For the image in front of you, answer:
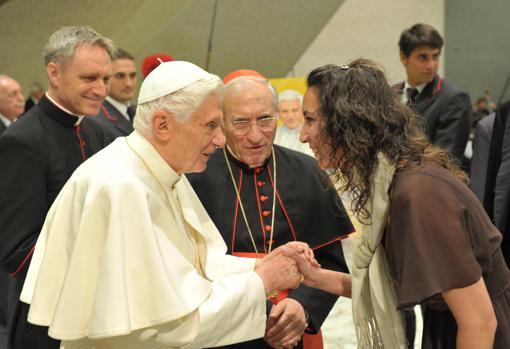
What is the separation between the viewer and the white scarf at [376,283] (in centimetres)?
208

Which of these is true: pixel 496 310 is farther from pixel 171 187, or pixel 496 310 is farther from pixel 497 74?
pixel 497 74

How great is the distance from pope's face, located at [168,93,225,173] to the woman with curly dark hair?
34 cm

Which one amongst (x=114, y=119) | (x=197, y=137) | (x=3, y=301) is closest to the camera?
(x=197, y=137)

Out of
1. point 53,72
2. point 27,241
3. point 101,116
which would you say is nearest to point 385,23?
point 101,116

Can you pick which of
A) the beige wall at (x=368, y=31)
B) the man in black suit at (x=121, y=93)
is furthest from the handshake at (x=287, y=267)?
the beige wall at (x=368, y=31)

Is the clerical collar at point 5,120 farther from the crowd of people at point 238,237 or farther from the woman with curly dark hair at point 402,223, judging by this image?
the woman with curly dark hair at point 402,223

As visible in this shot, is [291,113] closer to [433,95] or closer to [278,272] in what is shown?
[433,95]

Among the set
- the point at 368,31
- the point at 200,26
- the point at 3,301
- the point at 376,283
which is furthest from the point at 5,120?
the point at 376,283

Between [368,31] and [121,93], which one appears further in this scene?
[368,31]

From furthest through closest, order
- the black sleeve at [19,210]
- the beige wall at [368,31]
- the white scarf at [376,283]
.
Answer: the beige wall at [368,31], the black sleeve at [19,210], the white scarf at [376,283]

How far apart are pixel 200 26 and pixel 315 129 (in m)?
5.21

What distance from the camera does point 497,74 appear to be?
403 inches

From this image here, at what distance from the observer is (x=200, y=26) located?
288 inches

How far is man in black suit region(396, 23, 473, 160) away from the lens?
5051 millimetres
